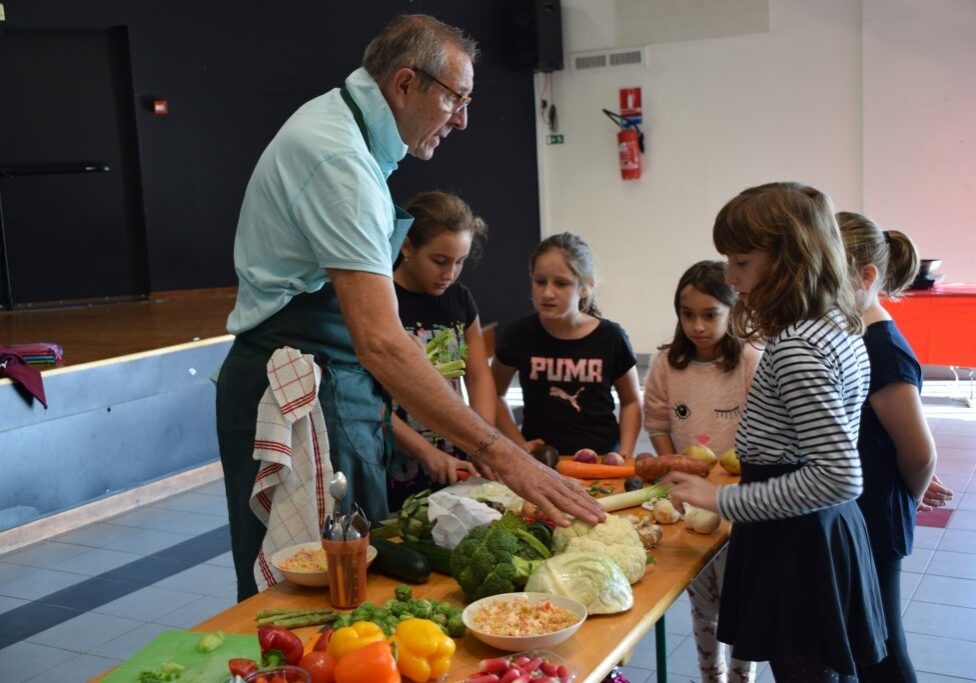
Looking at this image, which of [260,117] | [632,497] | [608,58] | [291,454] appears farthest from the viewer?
[260,117]

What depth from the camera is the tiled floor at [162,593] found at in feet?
10.9

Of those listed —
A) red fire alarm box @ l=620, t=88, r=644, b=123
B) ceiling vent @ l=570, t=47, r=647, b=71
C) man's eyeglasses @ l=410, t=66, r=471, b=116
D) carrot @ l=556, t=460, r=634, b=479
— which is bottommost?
carrot @ l=556, t=460, r=634, b=479

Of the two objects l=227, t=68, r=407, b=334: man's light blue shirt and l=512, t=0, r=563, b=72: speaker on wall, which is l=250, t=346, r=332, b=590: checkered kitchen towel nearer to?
l=227, t=68, r=407, b=334: man's light blue shirt

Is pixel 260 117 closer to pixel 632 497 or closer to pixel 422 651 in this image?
pixel 632 497

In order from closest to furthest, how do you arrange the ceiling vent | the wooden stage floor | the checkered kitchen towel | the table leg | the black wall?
the checkered kitchen towel → the table leg → the wooden stage floor → the ceiling vent → the black wall

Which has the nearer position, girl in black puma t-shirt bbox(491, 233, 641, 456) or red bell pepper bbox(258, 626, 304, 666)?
red bell pepper bbox(258, 626, 304, 666)

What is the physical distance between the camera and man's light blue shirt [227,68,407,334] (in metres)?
1.87

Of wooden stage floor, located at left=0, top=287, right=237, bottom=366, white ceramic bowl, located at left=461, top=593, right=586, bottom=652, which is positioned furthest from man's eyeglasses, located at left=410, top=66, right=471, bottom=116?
wooden stage floor, located at left=0, top=287, right=237, bottom=366

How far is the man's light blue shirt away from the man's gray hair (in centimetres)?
4

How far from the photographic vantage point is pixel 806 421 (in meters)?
1.76

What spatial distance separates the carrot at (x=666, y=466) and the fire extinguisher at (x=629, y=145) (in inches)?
260

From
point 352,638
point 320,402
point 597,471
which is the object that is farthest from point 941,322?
point 352,638

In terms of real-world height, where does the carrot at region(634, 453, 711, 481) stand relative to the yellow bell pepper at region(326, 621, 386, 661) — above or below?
below

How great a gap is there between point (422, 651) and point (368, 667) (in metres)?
0.10
